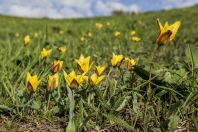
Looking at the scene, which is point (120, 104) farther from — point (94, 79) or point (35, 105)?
point (35, 105)

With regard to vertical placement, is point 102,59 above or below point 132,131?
above

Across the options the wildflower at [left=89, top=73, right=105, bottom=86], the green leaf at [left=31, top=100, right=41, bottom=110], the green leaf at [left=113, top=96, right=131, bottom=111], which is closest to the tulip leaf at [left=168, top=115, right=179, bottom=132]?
the green leaf at [left=113, top=96, right=131, bottom=111]

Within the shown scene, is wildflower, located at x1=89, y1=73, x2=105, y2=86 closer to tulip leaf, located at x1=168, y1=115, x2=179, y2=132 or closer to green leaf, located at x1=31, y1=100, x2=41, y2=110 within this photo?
green leaf, located at x1=31, y1=100, x2=41, y2=110

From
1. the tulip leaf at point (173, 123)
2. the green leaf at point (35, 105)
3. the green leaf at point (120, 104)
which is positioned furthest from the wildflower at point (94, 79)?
the tulip leaf at point (173, 123)

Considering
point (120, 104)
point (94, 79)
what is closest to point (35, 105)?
point (94, 79)

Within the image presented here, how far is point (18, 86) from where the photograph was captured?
3754 mm

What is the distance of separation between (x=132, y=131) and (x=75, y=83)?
452 mm

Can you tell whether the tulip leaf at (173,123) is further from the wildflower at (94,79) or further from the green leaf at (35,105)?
the green leaf at (35,105)

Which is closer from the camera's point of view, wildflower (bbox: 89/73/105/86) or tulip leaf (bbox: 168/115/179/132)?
tulip leaf (bbox: 168/115/179/132)

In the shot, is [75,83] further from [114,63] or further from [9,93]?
[9,93]

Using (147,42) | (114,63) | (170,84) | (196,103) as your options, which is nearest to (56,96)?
(114,63)

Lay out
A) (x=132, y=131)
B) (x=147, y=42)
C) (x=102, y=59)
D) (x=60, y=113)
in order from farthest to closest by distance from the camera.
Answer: (x=147, y=42)
(x=102, y=59)
(x=60, y=113)
(x=132, y=131)

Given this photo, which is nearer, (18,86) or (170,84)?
(170,84)

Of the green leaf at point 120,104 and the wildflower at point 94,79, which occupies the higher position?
the wildflower at point 94,79
